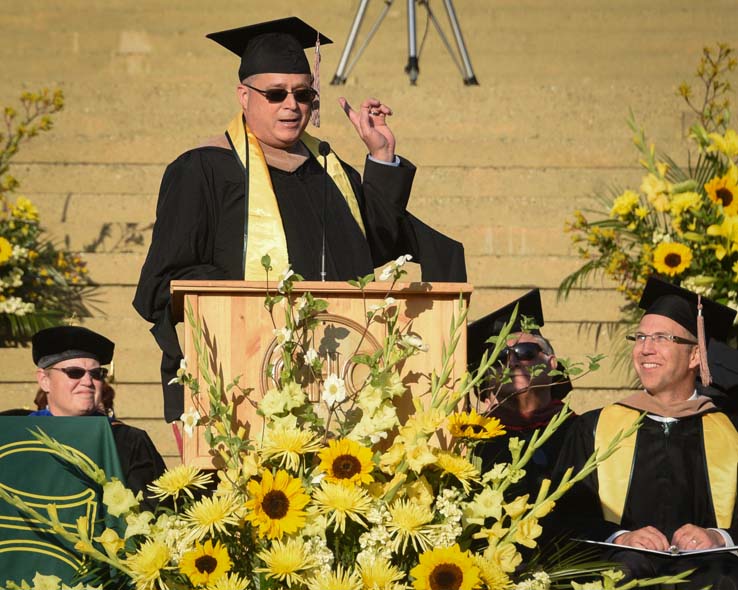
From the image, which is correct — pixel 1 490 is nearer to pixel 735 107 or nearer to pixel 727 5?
pixel 735 107

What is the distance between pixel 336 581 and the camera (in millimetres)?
3811

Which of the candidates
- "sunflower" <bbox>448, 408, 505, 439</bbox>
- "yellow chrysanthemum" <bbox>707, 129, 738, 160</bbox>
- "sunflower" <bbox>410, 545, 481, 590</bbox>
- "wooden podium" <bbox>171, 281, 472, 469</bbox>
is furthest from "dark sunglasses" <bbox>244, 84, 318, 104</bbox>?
"yellow chrysanthemum" <bbox>707, 129, 738, 160</bbox>

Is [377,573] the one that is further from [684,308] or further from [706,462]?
[684,308]

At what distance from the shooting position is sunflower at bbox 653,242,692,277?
7.37 metres

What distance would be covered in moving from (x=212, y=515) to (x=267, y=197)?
1608 mm

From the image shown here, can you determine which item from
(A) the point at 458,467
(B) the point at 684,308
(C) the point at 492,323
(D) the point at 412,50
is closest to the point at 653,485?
(B) the point at 684,308

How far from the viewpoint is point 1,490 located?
427cm

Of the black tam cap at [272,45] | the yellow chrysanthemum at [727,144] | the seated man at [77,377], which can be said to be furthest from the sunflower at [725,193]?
the seated man at [77,377]

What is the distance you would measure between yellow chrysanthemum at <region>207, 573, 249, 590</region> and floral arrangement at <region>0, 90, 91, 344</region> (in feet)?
15.8

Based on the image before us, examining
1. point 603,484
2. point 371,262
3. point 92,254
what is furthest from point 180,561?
point 92,254

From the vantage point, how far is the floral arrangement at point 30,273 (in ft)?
28.2

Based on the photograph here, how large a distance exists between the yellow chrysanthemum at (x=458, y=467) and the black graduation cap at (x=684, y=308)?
234cm

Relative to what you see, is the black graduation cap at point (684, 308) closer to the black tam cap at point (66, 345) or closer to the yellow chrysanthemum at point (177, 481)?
the black tam cap at point (66, 345)

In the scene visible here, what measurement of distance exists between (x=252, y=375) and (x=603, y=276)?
17.3 feet
